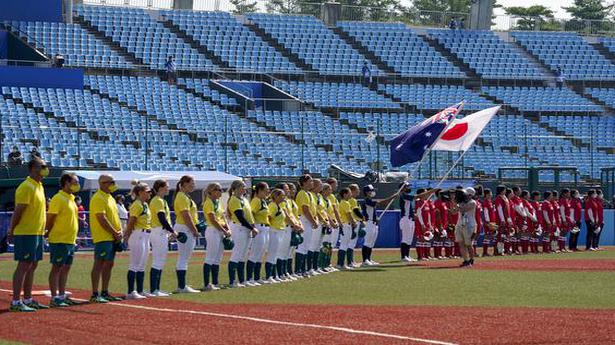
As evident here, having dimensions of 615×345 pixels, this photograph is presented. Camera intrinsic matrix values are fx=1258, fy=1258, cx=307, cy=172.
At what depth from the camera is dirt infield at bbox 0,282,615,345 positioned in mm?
13453

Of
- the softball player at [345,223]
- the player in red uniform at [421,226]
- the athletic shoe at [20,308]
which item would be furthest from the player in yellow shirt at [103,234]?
Result: the player in red uniform at [421,226]

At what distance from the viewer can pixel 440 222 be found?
31781mm

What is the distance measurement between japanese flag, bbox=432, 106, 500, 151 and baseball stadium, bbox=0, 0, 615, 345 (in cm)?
7

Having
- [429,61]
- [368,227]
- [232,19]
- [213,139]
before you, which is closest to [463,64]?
[429,61]

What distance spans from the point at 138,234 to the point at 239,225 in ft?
9.74

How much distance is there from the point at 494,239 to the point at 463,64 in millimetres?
29400

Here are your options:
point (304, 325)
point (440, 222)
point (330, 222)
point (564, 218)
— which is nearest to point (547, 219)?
point (564, 218)

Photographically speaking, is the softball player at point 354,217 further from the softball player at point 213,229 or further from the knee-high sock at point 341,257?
the softball player at point 213,229

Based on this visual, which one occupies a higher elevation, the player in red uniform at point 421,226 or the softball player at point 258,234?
the softball player at point 258,234

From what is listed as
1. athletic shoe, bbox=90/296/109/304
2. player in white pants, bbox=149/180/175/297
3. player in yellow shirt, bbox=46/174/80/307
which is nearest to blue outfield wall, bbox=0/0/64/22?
player in white pants, bbox=149/180/175/297

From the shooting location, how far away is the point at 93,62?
52.4m

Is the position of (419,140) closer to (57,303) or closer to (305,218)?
(305,218)

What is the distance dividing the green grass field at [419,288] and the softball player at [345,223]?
3.05 feet

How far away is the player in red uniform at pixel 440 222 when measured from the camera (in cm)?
3180
